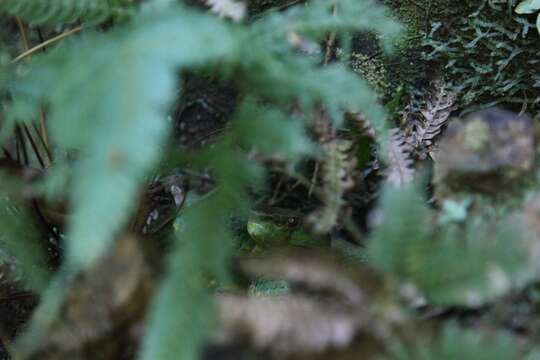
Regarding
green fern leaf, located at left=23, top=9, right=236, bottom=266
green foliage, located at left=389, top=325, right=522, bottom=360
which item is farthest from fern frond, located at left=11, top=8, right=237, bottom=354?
green foliage, located at left=389, top=325, right=522, bottom=360

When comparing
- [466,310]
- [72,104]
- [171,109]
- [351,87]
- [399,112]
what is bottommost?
[399,112]

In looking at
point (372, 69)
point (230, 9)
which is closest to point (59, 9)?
point (230, 9)

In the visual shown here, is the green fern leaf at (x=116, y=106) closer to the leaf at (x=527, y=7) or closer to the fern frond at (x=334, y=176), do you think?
the fern frond at (x=334, y=176)

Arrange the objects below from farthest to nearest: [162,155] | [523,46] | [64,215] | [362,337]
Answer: [523,46]
[64,215]
[162,155]
[362,337]

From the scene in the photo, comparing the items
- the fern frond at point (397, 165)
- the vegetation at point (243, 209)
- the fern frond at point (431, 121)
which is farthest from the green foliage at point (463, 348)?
the fern frond at point (431, 121)

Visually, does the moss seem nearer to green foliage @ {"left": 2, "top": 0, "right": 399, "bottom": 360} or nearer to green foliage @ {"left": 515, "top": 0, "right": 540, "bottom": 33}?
green foliage @ {"left": 515, "top": 0, "right": 540, "bottom": 33}

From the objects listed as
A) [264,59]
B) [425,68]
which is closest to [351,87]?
[264,59]

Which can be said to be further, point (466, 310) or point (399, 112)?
point (399, 112)

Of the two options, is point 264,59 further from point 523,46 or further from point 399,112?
point 523,46
